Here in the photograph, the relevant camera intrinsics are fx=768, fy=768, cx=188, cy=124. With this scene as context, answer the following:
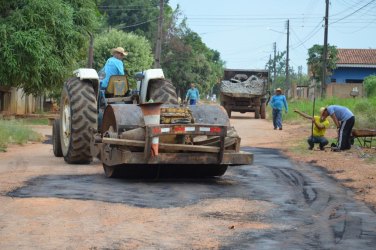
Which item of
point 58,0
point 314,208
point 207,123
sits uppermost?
point 58,0

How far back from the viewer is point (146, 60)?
5481 cm

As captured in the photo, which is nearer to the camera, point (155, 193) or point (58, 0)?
point (155, 193)

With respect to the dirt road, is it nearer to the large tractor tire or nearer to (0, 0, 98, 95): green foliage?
the large tractor tire

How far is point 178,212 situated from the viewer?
27.7 ft

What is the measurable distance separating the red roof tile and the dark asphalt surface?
55817 millimetres

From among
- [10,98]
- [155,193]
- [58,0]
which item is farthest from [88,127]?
[10,98]

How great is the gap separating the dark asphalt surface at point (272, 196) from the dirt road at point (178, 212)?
10mm

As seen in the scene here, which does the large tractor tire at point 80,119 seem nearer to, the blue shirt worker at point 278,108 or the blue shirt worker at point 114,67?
the blue shirt worker at point 114,67

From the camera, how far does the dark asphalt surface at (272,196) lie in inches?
280

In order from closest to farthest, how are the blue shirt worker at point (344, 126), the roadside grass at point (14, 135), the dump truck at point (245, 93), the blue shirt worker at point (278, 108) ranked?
the blue shirt worker at point (344, 126)
the roadside grass at point (14, 135)
the blue shirt worker at point (278, 108)
the dump truck at point (245, 93)

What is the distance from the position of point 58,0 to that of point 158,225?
22208mm

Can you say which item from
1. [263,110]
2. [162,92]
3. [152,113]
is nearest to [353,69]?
[263,110]

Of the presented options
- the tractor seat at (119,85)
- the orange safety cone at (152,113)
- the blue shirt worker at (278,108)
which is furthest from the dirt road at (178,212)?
the blue shirt worker at (278,108)

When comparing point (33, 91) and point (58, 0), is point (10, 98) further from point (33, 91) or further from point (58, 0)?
point (58, 0)
